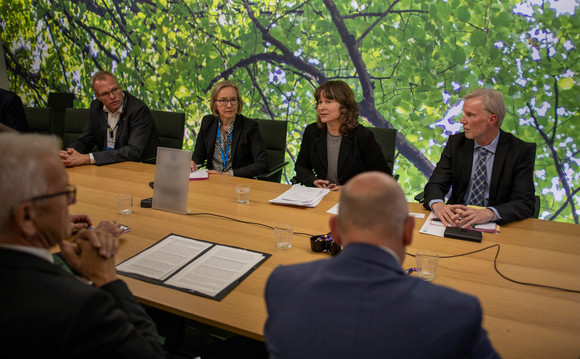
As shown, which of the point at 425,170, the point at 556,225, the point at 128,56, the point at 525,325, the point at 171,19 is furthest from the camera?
the point at 128,56

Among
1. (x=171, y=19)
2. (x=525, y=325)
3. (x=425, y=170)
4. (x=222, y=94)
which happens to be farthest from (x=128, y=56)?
(x=525, y=325)

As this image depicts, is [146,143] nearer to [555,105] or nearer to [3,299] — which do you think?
[3,299]

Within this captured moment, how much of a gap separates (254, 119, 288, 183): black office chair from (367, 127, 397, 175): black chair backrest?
29.4 inches

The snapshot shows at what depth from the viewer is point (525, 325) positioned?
127 centimetres

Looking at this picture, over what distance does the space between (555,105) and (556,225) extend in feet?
5.48

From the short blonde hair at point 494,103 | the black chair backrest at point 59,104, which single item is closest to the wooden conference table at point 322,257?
the short blonde hair at point 494,103

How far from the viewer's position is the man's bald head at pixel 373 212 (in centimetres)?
94

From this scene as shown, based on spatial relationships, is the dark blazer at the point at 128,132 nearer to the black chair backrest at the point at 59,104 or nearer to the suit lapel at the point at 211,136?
the suit lapel at the point at 211,136

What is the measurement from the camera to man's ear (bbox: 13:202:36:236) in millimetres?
987

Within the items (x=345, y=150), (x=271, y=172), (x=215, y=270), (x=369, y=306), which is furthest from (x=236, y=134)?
(x=369, y=306)

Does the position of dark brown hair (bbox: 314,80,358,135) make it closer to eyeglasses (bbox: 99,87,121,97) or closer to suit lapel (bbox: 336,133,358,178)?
suit lapel (bbox: 336,133,358,178)

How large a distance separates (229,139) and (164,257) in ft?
6.31

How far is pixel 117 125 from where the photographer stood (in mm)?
3662

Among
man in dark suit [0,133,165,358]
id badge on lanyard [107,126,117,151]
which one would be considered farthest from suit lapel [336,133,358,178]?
man in dark suit [0,133,165,358]
